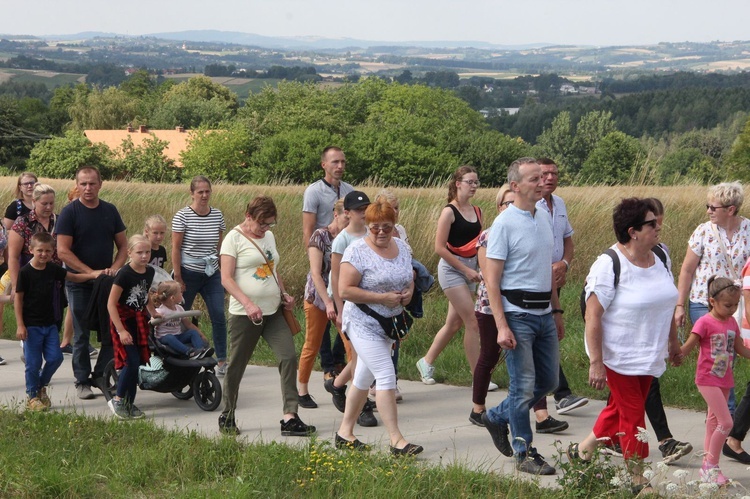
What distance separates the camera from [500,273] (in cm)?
591

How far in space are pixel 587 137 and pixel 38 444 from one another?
109907 mm

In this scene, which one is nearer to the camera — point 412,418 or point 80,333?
point 412,418

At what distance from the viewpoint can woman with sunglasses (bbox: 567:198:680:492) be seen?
5.37m

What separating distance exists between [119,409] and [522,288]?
3.31m

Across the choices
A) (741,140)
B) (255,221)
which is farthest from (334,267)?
(741,140)

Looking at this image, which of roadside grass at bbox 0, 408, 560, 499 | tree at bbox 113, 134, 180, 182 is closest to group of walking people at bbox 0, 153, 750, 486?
roadside grass at bbox 0, 408, 560, 499

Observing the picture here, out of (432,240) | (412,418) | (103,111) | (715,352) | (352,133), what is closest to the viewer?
(715,352)

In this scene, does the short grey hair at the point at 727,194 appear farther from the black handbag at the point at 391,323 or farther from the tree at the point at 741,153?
the tree at the point at 741,153

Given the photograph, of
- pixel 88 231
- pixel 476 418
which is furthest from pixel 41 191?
pixel 476 418

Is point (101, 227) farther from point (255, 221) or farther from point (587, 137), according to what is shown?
point (587, 137)

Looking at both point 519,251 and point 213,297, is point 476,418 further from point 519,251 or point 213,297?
point 213,297

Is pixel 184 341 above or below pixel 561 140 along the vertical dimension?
above

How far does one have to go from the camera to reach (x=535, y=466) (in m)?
5.84

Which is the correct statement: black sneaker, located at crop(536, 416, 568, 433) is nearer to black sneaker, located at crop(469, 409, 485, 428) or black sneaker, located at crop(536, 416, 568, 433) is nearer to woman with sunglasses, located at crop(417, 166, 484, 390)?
black sneaker, located at crop(469, 409, 485, 428)
